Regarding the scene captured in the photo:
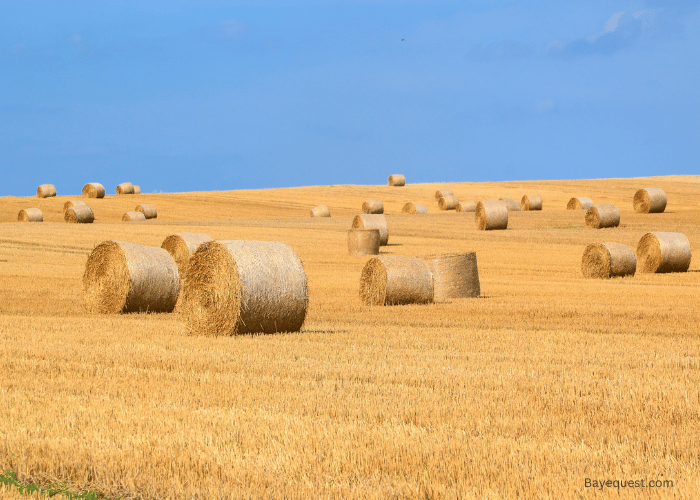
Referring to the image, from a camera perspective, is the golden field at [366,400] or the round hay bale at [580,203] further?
the round hay bale at [580,203]

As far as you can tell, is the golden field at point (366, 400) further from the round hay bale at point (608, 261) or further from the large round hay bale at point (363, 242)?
the large round hay bale at point (363, 242)

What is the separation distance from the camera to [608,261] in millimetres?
21500

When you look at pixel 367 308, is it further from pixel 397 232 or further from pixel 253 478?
pixel 397 232

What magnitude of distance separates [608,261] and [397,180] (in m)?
51.7

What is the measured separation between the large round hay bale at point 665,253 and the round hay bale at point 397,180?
163ft

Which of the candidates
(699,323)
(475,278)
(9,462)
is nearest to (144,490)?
(9,462)

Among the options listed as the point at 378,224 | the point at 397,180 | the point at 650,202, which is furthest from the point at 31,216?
the point at 397,180

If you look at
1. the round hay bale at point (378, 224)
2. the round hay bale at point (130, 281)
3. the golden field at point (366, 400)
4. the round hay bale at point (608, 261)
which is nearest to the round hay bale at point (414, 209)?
the round hay bale at point (378, 224)

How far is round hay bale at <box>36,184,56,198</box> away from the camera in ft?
182

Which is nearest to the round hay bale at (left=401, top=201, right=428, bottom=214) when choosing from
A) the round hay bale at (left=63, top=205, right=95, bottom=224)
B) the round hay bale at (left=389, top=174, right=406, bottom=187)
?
the round hay bale at (left=63, top=205, right=95, bottom=224)

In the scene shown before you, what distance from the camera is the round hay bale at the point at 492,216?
37531 millimetres

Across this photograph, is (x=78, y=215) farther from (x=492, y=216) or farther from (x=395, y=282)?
(x=395, y=282)

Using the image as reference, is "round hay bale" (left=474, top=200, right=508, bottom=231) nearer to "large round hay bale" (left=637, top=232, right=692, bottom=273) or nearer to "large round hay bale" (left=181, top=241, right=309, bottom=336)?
"large round hay bale" (left=637, top=232, right=692, bottom=273)

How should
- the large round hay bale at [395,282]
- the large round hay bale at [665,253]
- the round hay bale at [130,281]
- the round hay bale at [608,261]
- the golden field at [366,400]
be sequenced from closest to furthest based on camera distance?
1. the golden field at [366,400]
2. the round hay bale at [130,281]
3. the large round hay bale at [395,282]
4. the round hay bale at [608,261]
5. the large round hay bale at [665,253]
